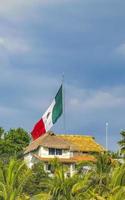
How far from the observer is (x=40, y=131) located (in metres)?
84.6

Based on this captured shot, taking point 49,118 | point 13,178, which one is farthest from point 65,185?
point 49,118

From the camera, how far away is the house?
374 ft

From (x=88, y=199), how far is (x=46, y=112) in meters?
27.1

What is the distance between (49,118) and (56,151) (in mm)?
30294

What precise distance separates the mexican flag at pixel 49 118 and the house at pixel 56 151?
2416 centimetres

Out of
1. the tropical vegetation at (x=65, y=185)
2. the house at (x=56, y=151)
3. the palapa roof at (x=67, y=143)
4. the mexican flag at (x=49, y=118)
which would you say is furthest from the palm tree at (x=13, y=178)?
the palapa roof at (x=67, y=143)

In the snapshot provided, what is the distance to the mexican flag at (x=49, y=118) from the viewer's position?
8450 cm

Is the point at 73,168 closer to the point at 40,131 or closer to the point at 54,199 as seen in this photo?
the point at 40,131

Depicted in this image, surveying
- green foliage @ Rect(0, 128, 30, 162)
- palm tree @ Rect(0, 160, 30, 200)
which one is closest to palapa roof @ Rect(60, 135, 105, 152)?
green foliage @ Rect(0, 128, 30, 162)

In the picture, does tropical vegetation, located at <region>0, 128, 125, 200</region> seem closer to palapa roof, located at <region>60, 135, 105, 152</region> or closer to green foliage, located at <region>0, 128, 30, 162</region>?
palapa roof, located at <region>60, 135, 105, 152</region>

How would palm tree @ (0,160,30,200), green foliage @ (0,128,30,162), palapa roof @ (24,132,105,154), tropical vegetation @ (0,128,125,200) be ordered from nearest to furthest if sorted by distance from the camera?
palm tree @ (0,160,30,200) → tropical vegetation @ (0,128,125,200) → palapa roof @ (24,132,105,154) → green foliage @ (0,128,30,162)

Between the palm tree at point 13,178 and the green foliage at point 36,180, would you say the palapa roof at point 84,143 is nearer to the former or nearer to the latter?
the green foliage at point 36,180

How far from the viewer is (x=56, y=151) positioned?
11519cm

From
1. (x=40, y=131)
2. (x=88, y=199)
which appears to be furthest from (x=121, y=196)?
(x=40, y=131)
